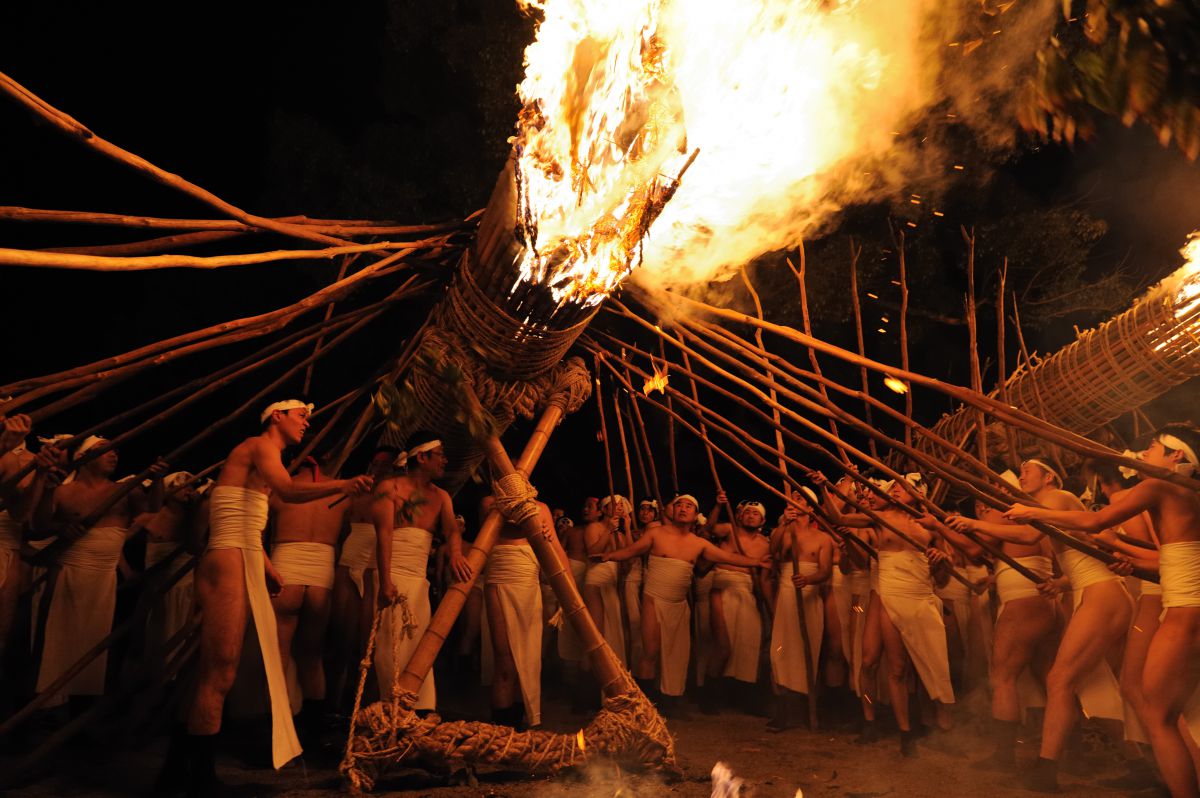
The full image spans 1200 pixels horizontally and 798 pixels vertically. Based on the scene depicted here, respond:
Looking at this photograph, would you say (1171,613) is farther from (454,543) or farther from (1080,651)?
(454,543)

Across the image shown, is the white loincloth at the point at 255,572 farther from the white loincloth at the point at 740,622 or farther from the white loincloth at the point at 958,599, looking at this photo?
the white loincloth at the point at 958,599

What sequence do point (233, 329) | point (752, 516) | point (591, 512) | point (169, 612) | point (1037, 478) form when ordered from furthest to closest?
point (591, 512)
point (752, 516)
point (169, 612)
point (1037, 478)
point (233, 329)

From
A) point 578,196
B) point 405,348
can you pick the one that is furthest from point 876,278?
point 578,196

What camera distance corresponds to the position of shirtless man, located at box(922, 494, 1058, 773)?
5734mm

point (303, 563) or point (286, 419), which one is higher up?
point (286, 419)

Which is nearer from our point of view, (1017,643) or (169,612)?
(1017,643)

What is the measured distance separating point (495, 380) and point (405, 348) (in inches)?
32.8

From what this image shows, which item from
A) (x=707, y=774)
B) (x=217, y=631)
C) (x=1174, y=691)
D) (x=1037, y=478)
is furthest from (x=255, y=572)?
(x=1037, y=478)

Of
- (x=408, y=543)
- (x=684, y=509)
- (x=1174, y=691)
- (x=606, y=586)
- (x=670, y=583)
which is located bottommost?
(x=1174, y=691)

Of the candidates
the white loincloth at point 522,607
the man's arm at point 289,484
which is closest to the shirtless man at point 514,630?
the white loincloth at point 522,607

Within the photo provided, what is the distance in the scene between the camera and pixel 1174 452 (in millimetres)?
4730

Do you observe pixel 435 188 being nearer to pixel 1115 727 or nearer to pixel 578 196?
pixel 578 196

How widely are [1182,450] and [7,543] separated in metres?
6.83

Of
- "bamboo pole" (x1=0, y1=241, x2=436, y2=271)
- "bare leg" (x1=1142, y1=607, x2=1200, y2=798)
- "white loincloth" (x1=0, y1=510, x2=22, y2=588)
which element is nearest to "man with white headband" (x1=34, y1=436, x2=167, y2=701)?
"white loincloth" (x1=0, y1=510, x2=22, y2=588)
